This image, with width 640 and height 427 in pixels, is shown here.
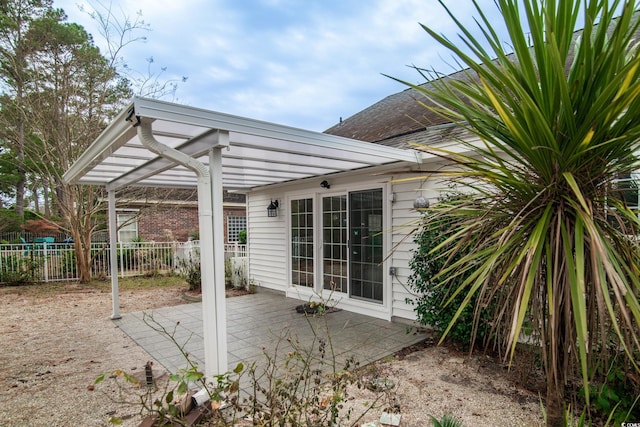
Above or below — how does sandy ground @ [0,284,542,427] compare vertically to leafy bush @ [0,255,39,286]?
below

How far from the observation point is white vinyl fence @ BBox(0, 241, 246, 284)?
9297 millimetres

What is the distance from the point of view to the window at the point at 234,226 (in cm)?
1814

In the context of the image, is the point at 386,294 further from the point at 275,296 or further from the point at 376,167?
the point at 275,296

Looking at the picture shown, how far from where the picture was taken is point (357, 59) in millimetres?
10688

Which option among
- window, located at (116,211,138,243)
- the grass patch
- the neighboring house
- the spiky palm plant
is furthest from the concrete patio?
window, located at (116,211,138,243)

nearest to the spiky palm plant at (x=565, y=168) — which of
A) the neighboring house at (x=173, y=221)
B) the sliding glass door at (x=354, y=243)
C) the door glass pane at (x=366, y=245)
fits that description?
the sliding glass door at (x=354, y=243)

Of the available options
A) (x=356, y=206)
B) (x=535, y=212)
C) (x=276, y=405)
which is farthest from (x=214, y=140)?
(x=356, y=206)

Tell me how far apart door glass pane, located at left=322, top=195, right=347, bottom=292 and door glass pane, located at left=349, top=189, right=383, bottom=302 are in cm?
23

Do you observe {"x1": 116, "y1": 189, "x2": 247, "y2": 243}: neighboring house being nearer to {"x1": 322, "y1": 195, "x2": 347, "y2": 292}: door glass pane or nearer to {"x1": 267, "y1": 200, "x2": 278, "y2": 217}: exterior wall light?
{"x1": 267, "y1": 200, "x2": 278, "y2": 217}: exterior wall light

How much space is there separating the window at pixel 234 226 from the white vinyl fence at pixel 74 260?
6.18 meters

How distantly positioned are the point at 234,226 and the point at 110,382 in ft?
49.8

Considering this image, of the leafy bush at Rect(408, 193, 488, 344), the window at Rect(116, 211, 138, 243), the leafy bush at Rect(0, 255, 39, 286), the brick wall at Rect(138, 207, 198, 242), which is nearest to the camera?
the leafy bush at Rect(408, 193, 488, 344)

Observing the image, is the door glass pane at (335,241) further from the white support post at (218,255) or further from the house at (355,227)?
the white support post at (218,255)

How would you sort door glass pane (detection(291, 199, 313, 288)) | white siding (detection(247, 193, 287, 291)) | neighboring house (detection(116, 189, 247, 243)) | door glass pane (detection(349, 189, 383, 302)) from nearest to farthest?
door glass pane (detection(349, 189, 383, 302)), door glass pane (detection(291, 199, 313, 288)), white siding (detection(247, 193, 287, 291)), neighboring house (detection(116, 189, 247, 243))
